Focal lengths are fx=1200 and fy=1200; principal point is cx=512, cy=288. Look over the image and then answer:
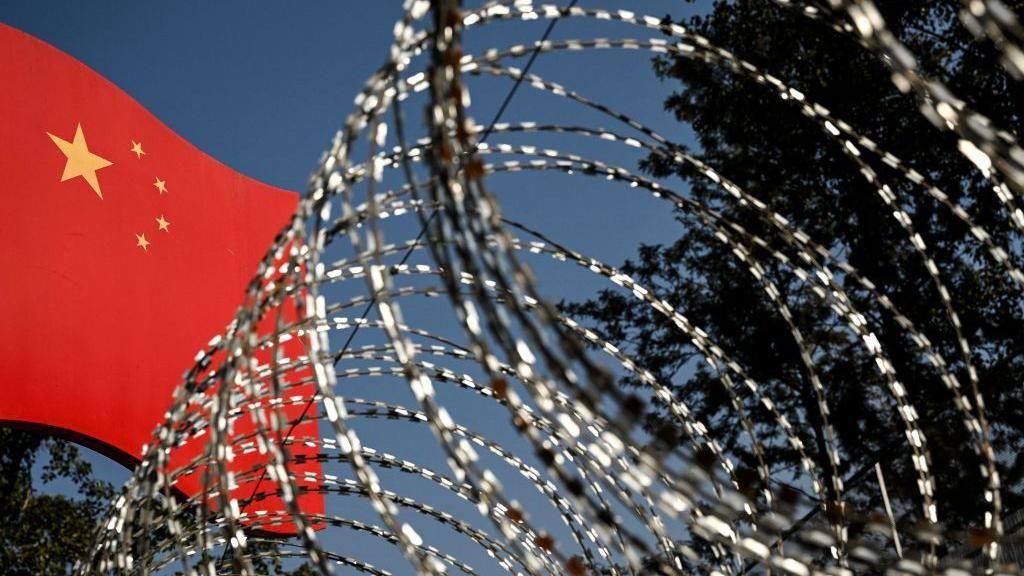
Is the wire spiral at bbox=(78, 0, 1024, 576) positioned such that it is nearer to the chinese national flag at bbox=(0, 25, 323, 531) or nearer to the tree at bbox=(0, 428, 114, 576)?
the chinese national flag at bbox=(0, 25, 323, 531)

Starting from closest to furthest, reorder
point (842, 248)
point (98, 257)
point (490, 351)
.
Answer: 1. point (490, 351)
2. point (98, 257)
3. point (842, 248)

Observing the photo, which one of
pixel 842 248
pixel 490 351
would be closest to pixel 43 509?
pixel 842 248

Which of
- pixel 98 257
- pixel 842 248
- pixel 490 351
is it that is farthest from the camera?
pixel 842 248

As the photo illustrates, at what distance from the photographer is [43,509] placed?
17.5 metres

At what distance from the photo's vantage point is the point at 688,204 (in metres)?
5.19

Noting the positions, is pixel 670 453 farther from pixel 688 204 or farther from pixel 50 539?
pixel 50 539

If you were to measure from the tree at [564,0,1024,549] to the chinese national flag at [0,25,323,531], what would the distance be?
24.4ft

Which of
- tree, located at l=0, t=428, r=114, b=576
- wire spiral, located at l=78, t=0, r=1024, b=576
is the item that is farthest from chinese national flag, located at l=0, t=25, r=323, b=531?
tree, located at l=0, t=428, r=114, b=576

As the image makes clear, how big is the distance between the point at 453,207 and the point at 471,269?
0.15 meters

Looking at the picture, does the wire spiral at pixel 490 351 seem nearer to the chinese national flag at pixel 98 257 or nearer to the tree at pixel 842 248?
the chinese national flag at pixel 98 257

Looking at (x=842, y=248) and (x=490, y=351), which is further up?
(x=842, y=248)

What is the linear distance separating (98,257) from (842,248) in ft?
34.3

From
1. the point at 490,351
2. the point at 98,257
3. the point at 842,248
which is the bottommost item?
the point at 490,351

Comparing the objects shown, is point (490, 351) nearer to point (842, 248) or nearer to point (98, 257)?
point (98, 257)
